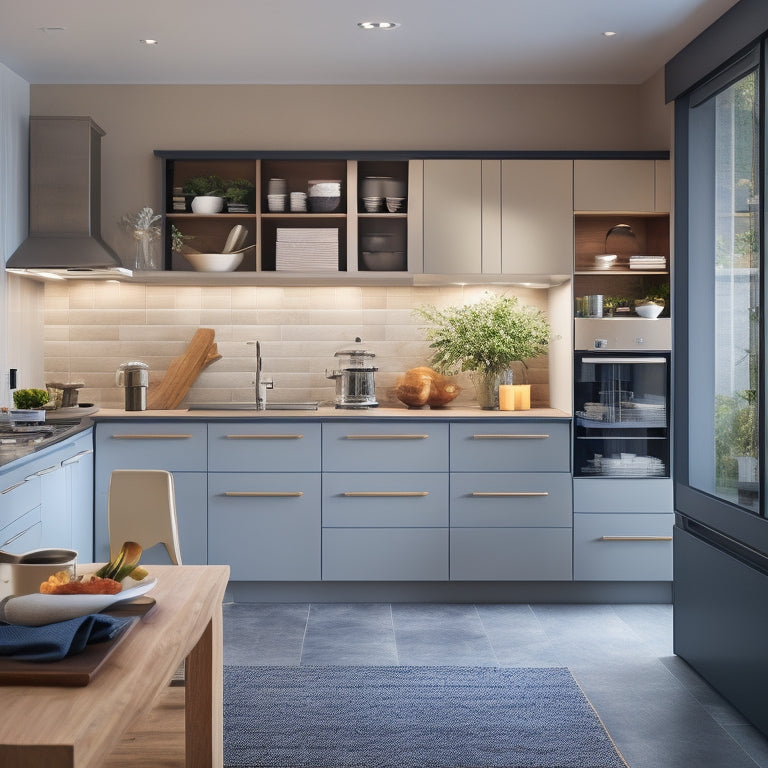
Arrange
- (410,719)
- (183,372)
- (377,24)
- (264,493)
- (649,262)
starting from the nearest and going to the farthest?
(410,719), (377,24), (264,493), (649,262), (183,372)

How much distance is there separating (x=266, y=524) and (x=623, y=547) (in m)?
1.85

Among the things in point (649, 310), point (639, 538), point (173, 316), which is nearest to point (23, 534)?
point (173, 316)

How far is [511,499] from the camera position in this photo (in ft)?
15.8

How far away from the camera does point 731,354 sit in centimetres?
354

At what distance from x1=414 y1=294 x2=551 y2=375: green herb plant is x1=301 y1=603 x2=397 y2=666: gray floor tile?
140 centimetres

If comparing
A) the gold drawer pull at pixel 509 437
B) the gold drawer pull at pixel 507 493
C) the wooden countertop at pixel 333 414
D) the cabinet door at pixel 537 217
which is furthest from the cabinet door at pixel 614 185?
the gold drawer pull at pixel 507 493

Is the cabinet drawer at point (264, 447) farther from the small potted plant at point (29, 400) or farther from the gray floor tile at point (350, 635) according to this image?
the small potted plant at point (29, 400)

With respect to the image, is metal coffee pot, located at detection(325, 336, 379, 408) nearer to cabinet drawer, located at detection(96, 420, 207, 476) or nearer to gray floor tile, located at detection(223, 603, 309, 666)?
cabinet drawer, located at detection(96, 420, 207, 476)

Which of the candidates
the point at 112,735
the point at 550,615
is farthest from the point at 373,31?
the point at 112,735

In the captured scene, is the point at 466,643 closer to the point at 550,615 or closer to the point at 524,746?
the point at 550,615

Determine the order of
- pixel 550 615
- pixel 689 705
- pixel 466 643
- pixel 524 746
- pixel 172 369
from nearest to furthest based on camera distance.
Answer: pixel 524 746 → pixel 689 705 → pixel 466 643 → pixel 550 615 → pixel 172 369

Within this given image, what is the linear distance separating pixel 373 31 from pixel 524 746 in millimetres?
3165

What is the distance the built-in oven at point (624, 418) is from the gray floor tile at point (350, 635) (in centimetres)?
129

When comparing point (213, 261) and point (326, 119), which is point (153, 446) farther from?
point (326, 119)
